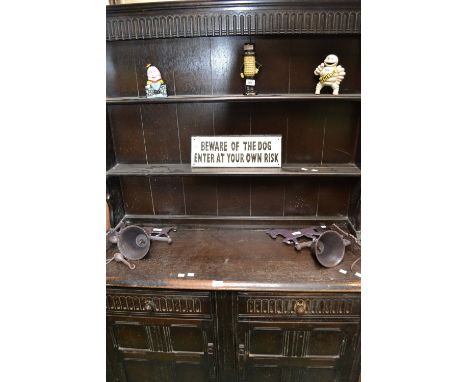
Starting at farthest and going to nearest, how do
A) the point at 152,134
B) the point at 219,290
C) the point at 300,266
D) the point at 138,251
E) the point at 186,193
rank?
the point at 186,193
the point at 152,134
the point at 138,251
the point at 300,266
the point at 219,290

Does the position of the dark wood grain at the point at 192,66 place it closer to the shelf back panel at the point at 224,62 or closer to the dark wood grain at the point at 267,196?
the shelf back panel at the point at 224,62

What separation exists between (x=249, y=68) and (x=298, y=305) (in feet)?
4.24

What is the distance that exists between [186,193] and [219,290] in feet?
2.42

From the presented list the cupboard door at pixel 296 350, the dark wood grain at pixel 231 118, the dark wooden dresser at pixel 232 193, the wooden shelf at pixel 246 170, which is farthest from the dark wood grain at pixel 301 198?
the cupboard door at pixel 296 350

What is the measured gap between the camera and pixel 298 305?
1.38 meters

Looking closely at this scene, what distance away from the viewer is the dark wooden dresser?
4.58 ft

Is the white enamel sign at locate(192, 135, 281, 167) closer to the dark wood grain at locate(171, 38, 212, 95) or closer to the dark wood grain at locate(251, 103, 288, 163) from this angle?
the dark wood grain at locate(251, 103, 288, 163)

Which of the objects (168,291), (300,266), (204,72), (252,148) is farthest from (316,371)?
(204,72)

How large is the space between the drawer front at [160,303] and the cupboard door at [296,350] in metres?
0.24

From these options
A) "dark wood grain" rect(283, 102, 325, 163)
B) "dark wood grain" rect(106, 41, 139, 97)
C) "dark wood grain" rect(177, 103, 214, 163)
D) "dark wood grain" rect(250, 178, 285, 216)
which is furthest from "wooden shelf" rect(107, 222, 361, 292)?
"dark wood grain" rect(106, 41, 139, 97)

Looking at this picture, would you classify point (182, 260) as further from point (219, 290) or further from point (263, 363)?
point (263, 363)

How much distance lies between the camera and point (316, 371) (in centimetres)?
151

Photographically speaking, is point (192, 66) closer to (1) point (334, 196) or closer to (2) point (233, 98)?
(2) point (233, 98)

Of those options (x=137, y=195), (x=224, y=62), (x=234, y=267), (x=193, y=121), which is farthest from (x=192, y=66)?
(x=234, y=267)
